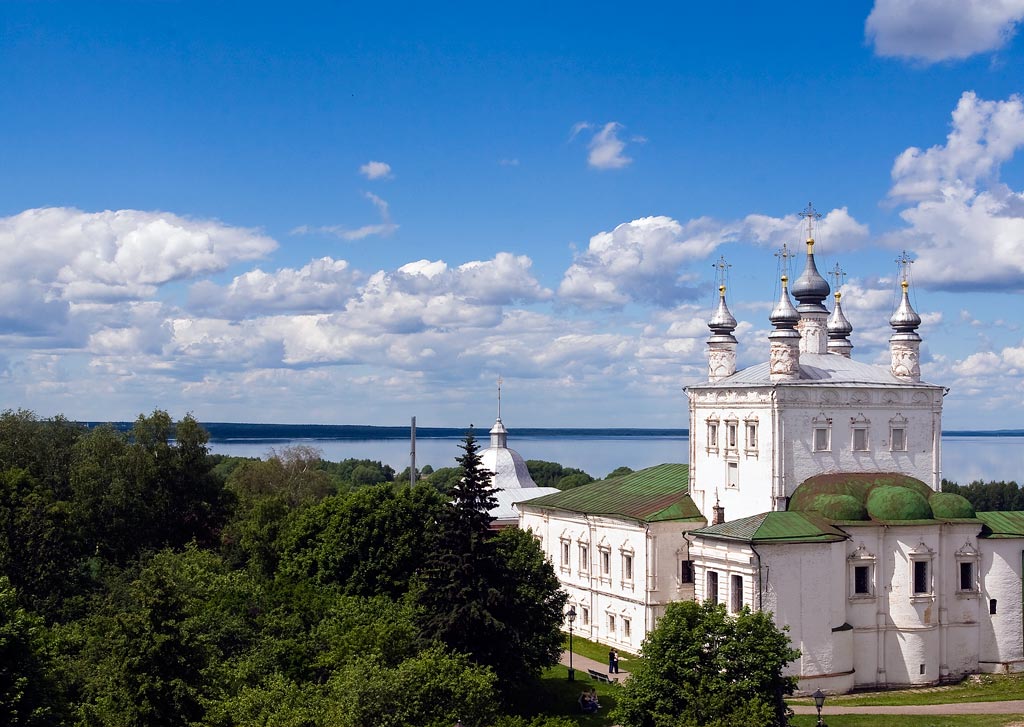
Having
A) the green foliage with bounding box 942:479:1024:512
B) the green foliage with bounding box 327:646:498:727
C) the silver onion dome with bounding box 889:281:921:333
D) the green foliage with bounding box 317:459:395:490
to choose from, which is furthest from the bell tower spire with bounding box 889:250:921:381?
the green foliage with bounding box 317:459:395:490

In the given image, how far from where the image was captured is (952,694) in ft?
112

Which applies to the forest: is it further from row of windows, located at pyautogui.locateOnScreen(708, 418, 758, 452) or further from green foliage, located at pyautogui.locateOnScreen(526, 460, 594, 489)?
green foliage, located at pyautogui.locateOnScreen(526, 460, 594, 489)

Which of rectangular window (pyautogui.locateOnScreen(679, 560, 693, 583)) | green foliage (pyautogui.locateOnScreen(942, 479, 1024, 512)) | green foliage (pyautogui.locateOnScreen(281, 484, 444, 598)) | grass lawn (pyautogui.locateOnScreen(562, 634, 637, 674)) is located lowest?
grass lawn (pyautogui.locateOnScreen(562, 634, 637, 674))

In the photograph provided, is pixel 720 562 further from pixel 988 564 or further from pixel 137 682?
pixel 137 682

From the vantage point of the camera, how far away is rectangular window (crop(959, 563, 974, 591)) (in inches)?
1416

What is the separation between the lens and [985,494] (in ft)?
327

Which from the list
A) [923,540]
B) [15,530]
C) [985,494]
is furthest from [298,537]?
[985,494]

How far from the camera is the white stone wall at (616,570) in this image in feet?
130

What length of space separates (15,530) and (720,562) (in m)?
24.0

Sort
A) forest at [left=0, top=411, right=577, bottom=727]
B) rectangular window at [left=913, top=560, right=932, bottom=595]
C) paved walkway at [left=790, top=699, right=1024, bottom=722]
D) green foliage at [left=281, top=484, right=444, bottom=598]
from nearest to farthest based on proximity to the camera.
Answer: forest at [left=0, top=411, right=577, bottom=727], paved walkway at [left=790, top=699, right=1024, bottom=722], rectangular window at [left=913, top=560, right=932, bottom=595], green foliage at [left=281, top=484, right=444, bottom=598]

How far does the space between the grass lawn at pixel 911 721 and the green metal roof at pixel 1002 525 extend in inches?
286

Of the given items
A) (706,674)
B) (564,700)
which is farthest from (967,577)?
(706,674)

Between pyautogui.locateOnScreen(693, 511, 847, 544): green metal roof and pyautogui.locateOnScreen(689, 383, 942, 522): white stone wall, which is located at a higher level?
pyautogui.locateOnScreen(689, 383, 942, 522): white stone wall

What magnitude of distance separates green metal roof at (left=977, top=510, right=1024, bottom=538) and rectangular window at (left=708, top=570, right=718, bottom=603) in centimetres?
881
